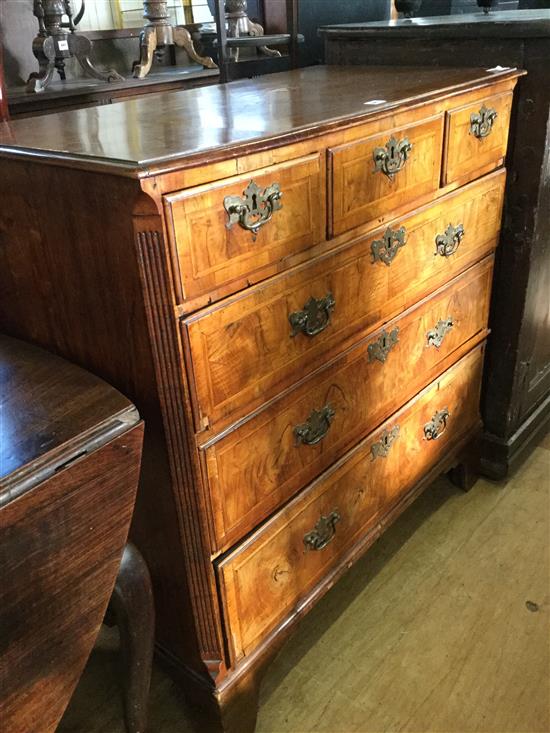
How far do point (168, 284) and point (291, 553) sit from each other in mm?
625

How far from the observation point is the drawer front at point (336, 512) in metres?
1.16

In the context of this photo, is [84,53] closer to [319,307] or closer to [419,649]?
[319,307]

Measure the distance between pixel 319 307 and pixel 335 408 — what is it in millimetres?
226

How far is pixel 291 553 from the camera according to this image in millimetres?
1241

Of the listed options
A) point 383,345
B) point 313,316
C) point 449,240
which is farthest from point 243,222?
point 449,240

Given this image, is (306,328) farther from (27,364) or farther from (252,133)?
(27,364)

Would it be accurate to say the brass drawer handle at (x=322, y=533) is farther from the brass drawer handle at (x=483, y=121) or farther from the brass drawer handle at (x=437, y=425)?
the brass drawer handle at (x=483, y=121)

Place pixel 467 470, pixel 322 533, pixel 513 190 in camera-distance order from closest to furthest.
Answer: pixel 322 533 → pixel 513 190 → pixel 467 470

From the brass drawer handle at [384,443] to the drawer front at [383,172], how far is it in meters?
0.48

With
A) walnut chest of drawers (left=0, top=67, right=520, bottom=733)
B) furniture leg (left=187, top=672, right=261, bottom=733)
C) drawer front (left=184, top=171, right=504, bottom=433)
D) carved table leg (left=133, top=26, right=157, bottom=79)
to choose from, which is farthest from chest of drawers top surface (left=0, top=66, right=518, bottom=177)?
carved table leg (left=133, top=26, right=157, bottom=79)

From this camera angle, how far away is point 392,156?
45.4 inches

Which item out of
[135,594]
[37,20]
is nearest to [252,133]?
[135,594]

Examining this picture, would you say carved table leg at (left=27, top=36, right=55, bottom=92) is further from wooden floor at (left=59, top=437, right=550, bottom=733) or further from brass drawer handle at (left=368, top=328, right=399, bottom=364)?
wooden floor at (left=59, top=437, right=550, bottom=733)

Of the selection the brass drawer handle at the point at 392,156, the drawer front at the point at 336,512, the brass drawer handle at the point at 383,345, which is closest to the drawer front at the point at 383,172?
the brass drawer handle at the point at 392,156
